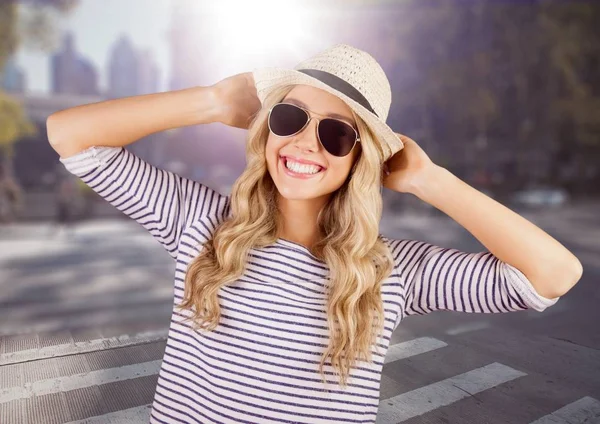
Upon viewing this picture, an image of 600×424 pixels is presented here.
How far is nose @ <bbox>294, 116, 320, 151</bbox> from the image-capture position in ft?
6.07

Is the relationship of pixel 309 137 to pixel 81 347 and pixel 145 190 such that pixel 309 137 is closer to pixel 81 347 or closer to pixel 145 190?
pixel 145 190

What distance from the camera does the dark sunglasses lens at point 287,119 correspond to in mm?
1851

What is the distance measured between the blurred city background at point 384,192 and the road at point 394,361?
0.03 meters

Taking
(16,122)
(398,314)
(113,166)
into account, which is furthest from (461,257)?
(16,122)

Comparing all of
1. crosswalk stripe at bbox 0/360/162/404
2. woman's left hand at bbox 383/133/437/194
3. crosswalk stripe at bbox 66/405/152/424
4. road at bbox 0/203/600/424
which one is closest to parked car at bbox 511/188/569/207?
road at bbox 0/203/600/424

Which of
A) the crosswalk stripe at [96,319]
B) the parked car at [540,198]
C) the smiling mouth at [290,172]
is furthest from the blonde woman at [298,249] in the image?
the parked car at [540,198]

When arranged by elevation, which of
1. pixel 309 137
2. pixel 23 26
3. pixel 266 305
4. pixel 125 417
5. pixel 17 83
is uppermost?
pixel 17 83

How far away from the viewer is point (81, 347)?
4.86m

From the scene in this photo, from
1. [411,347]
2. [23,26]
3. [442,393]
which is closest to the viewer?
[442,393]

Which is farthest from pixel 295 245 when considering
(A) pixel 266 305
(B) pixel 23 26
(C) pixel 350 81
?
(B) pixel 23 26

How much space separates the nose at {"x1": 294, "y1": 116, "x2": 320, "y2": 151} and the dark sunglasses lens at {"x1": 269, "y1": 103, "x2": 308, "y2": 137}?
22 mm

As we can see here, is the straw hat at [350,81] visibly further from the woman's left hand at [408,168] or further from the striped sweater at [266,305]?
the striped sweater at [266,305]

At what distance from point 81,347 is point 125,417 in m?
1.51

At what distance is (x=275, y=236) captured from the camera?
6.35 ft
